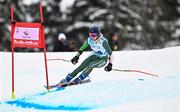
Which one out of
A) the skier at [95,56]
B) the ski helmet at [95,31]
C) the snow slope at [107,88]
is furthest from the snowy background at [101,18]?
the ski helmet at [95,31]

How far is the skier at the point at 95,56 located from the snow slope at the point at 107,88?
0.30 metres

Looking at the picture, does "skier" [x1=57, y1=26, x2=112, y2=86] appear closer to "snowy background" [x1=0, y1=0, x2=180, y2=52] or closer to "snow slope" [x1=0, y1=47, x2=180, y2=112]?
"snow slope" [x1=0, y1=47, x2=180, y2=112]

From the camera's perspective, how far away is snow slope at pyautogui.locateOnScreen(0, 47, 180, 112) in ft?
43.0

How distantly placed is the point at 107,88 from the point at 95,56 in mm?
895

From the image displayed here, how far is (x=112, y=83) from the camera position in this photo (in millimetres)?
14461

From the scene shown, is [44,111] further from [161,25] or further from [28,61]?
[161,25]

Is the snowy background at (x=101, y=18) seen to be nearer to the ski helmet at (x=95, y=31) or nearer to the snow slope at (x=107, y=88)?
the snow slope at (x=107, y=88)

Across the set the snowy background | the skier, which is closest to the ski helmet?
the skier

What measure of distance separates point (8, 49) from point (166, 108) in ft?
74.7

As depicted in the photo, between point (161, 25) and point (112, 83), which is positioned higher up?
point (161, 25)

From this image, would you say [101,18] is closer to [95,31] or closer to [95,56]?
[95,56]

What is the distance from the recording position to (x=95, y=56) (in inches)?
576

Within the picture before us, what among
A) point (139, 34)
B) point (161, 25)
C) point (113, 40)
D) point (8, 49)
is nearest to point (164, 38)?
point (161, 25)

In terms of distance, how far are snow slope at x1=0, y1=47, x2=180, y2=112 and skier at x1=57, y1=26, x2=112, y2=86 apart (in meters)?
0.30
